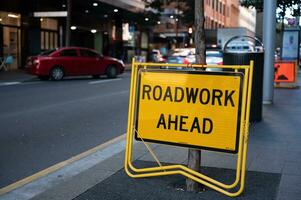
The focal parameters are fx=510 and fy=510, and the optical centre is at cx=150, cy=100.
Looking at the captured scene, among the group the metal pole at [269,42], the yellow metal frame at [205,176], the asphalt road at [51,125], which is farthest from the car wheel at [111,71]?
the yellow metal frame at [205,176]

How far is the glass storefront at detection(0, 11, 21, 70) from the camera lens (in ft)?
95.5

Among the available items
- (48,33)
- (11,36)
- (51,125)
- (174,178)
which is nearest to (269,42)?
(51,125)

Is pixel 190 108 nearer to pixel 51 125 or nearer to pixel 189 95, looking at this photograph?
pixel 189 95

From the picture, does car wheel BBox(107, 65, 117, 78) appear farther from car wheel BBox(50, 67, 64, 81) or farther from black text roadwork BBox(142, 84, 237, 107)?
black text roadwork BBox(142, 84, 237, 107)

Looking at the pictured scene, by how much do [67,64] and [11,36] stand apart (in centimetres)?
896

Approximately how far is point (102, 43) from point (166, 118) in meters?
39.0

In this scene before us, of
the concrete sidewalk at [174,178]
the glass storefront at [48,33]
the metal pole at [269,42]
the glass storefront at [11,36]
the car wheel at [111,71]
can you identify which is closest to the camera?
the concrete sidewalk at [174,178]

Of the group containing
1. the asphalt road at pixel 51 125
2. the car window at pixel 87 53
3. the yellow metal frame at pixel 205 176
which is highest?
the car window at pixel 87 53

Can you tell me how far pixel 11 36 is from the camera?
98.2ft

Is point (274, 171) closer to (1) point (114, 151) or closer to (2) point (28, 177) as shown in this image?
(1) point (114, 151)

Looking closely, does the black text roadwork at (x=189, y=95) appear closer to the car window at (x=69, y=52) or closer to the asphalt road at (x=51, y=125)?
the asphalt road at (x=51, y=125)

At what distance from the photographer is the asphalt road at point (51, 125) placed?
704 centimetres

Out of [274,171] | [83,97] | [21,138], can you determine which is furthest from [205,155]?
[83,97]

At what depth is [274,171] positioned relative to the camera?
19.8 feet
